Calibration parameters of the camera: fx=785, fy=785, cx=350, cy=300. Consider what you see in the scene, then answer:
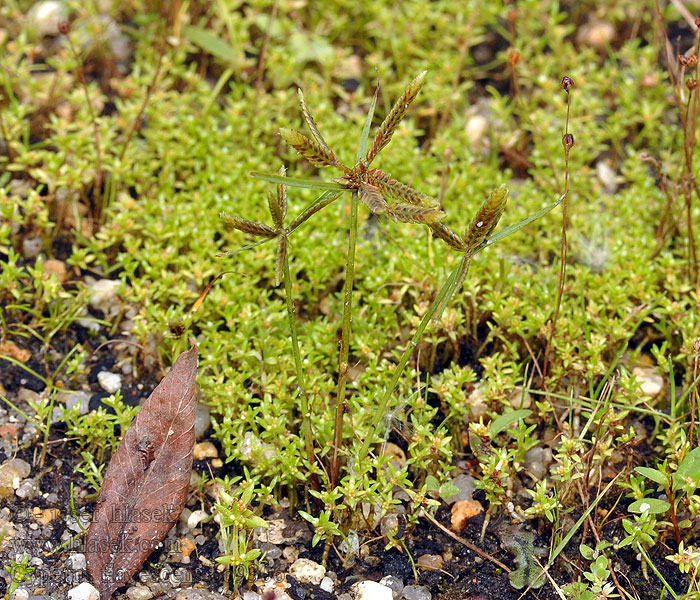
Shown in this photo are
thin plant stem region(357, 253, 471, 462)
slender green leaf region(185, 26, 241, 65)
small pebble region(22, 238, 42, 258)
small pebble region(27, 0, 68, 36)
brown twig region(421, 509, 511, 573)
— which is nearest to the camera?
thin plant stem region(357, 253, 471, 462)

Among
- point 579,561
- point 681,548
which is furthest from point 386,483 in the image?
point 681,548

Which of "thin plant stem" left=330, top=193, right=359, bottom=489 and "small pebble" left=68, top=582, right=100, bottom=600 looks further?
"small pebble" left=68, top=582, right=100, bottom=600

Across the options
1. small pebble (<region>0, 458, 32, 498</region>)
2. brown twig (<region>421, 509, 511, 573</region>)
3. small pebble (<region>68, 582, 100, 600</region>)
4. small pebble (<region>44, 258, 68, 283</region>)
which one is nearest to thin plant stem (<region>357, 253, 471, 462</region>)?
brown twig (<region>421, 509, 511, 573</region>)

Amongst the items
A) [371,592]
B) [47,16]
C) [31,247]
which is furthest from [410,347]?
[47,16]

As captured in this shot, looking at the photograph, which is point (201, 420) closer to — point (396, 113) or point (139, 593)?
point (139, 593)

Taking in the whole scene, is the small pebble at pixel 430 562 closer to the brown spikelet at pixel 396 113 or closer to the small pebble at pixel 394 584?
the small pebble at pixel 394 584

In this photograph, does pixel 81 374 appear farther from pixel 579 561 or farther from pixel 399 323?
pixel 579 561

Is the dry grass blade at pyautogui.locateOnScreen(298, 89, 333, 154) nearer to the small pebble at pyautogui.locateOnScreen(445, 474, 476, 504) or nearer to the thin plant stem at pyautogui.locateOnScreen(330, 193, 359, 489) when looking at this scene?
the thin plant stem at pyautogui.locateOnScreen(330, 193, 359, 489)
